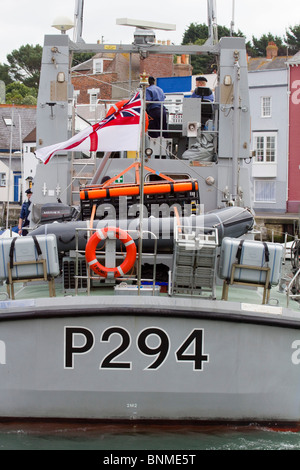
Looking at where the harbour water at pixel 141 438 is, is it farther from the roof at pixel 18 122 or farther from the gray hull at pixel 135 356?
the roof at pixel 18 122

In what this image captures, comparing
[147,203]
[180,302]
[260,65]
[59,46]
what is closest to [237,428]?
[180,302]

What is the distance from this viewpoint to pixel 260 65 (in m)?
43.5

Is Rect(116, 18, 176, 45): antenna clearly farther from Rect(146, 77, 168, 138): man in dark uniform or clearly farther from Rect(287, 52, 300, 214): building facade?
Rect(287, 52, 300, 214): building facade

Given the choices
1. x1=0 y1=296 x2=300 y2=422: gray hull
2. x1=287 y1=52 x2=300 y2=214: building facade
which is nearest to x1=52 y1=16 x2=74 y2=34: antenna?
x1=0 y1=296 x2=300 y2=422: gray hull

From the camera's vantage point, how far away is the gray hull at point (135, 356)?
6.53 m

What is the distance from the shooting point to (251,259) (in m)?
7.00

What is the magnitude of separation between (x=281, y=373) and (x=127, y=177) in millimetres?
3765

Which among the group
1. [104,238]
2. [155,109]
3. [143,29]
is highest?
[143,29]

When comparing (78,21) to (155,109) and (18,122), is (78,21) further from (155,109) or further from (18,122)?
(18,122)

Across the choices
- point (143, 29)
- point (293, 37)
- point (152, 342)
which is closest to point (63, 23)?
point (143, 29)

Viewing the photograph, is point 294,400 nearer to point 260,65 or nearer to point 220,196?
point 220,196

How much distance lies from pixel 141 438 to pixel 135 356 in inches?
27.5

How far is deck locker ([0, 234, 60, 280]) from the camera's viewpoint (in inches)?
275

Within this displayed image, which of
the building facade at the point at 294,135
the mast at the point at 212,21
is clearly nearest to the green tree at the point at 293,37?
the building facade at the point at 294,135
